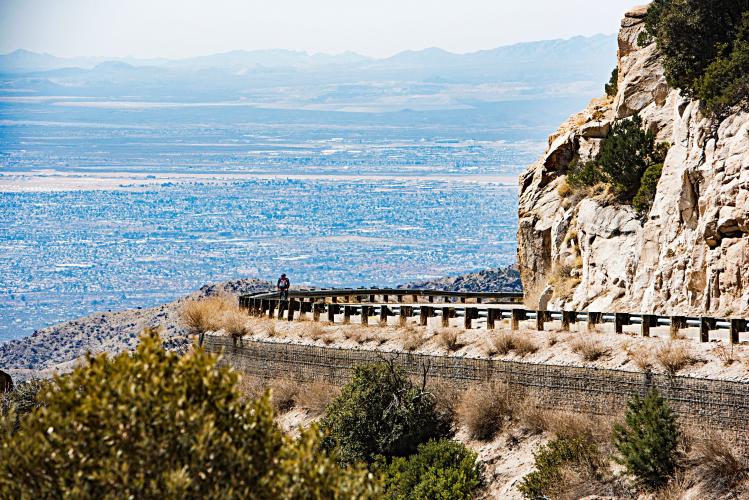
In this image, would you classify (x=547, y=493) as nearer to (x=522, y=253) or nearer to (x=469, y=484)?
(x=469, y=484)

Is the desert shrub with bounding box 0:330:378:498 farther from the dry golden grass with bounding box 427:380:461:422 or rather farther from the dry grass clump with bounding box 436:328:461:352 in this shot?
the dry grass clump with bounding box 436:328:461:352

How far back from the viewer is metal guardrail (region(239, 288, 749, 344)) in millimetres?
32438

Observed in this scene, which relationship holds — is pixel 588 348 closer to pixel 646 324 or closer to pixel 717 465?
pixel 646 324

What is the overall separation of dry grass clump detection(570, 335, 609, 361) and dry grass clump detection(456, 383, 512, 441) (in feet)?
7.21

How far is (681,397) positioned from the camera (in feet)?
99.8

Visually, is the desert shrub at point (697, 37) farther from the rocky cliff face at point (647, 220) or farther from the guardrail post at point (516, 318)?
A: the guardrail post at point (516, 318)

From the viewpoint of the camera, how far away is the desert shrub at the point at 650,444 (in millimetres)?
28953

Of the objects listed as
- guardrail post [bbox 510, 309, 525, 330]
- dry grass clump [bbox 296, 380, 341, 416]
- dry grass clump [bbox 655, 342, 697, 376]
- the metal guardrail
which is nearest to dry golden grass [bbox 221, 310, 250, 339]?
the metal guardrail

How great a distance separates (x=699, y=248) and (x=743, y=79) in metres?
4.85

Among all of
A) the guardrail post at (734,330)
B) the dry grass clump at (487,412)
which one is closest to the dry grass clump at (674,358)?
the guardrail post at (734,330)

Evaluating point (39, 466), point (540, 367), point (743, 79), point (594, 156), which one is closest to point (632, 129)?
point (594, 156)

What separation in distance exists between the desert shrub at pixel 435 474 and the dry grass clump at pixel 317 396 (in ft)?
16.2

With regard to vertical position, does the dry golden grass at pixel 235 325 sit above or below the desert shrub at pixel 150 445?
below

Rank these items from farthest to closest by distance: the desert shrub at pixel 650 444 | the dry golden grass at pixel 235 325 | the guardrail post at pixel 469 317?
the dry golden grass at pixel 235 325 < the guardrail post at pixel 469 317 < the desert shrub at pixel 650 444
